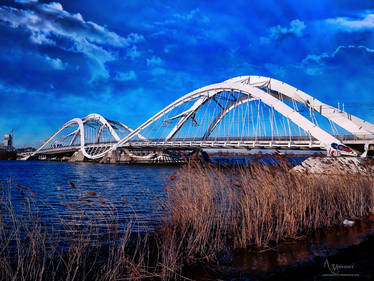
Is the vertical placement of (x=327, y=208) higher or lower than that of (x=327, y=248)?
higher

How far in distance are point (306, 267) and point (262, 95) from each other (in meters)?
29.7

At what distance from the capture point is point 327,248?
15.7 feet

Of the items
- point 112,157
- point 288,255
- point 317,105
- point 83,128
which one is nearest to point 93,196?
point 288,255

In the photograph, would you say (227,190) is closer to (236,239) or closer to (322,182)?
(236,239)

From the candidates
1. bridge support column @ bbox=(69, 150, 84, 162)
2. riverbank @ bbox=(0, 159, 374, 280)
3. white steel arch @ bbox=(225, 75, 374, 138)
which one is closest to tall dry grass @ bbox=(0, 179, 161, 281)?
riverbank @ bbox=(0, 159, 374, 280)

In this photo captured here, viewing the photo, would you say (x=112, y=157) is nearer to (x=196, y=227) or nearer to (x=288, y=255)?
(x=196, y=227)

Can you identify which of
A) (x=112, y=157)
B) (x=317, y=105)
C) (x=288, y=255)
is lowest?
(x=288, y=255)

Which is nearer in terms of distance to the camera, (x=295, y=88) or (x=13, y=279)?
(x=13, y=279)

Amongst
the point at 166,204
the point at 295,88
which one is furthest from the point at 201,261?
the point at 295,88

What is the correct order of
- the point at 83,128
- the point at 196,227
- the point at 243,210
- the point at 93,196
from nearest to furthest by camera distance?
1. the point at 196,227
2. the point at 243,210
3. the point at 93,196
4. the point at 83,128

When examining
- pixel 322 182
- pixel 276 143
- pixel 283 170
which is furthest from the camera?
pixel 276 143

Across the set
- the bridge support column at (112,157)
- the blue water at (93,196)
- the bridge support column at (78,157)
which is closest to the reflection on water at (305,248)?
the blue water at (93,196)

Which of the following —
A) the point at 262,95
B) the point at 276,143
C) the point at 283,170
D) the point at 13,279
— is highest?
the point at 262,95

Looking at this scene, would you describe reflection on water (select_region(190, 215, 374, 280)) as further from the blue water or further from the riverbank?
the blue water
